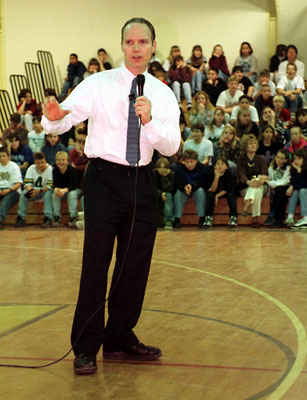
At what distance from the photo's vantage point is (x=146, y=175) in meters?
3.92

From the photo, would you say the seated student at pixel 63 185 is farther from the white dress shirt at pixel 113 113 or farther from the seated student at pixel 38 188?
the white dress shirt at pixel 113 113

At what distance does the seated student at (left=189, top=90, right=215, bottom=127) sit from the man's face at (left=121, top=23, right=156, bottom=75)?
8.72 meters

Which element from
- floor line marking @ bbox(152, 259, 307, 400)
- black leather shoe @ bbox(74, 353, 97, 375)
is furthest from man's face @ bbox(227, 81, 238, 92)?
black leather shoe @ bbox(74, 353, 97, 375)

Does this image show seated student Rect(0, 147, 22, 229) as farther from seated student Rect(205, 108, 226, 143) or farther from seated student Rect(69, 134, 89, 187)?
seated student Rect(205, 108, 226, 143)

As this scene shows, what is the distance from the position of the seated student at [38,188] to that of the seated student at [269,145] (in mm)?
3454

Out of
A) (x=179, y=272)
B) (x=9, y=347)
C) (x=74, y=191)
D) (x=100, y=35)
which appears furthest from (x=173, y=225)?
(x=100, y=35)

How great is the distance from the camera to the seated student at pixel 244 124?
11680mm

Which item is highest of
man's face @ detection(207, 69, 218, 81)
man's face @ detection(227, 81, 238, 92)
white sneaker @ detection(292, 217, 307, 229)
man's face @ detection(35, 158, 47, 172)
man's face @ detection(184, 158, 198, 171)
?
man's face @ detection(207, 69, 218, 81)

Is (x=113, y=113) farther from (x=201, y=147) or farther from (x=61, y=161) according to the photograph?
(x=201, y=147)

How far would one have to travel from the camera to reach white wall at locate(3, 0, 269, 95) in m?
16.4

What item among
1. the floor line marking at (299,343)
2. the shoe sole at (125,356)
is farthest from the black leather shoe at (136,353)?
the floor line marking at (299,343)

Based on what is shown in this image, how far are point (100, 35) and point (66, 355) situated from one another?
46.2 feet

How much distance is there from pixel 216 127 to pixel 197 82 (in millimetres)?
2459

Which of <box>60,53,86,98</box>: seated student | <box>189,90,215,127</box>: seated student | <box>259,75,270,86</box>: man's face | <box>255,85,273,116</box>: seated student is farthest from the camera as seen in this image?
<box>60,53,86,98</box>: seated student
